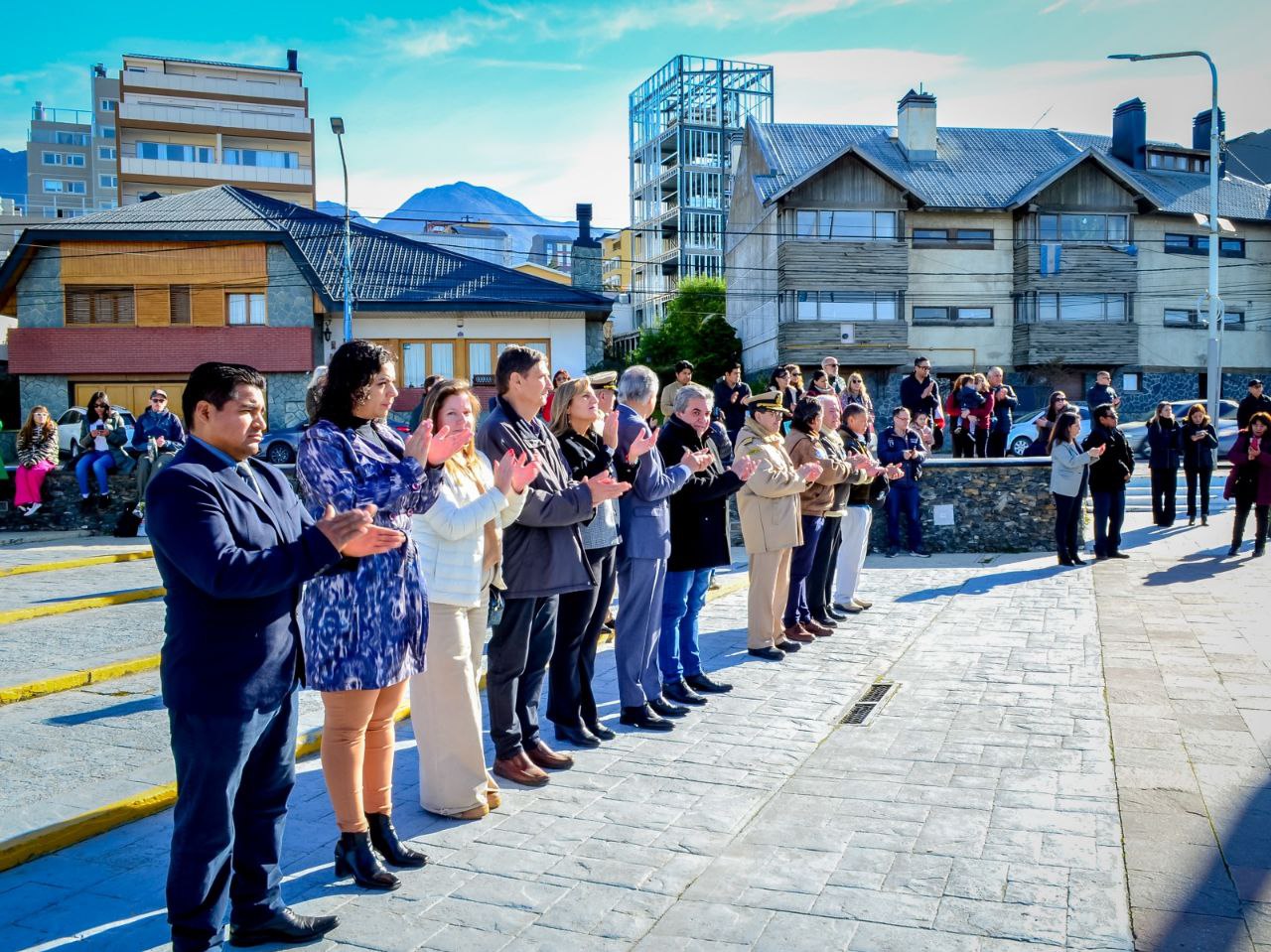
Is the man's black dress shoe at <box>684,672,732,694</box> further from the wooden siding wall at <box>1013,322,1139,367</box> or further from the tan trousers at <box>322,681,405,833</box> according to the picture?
the wooden siding wall at <box>1013,322,1139,367</box>

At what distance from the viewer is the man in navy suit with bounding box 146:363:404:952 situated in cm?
326

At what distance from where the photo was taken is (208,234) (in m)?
34.1

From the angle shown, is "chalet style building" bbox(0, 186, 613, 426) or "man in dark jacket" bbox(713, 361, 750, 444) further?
"chalet style building" bbox(0, 186, 613, 426)

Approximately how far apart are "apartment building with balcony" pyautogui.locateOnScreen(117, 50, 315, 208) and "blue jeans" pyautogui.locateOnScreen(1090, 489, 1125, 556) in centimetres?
6138

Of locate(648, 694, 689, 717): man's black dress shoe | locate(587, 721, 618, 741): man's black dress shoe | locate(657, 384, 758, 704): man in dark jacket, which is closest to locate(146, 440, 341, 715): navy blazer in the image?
locate(587, 721, 618, 741): man's black dress shoe

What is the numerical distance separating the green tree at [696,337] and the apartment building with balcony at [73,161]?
67.1 metres

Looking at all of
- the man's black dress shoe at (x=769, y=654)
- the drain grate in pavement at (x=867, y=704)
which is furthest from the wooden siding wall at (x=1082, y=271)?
the drain grate in pavement at (x=867, y=704)

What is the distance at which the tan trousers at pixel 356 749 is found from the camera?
4055 mm

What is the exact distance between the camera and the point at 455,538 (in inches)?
180

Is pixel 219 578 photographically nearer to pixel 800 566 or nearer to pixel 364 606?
pixel 364 606

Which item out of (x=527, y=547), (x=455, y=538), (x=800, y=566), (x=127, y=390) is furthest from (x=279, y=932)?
(x=127, y=390)

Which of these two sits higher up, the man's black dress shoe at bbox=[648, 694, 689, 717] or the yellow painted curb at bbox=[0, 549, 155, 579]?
the yellow painted curb at bbox=[0, 549, 155, 579]

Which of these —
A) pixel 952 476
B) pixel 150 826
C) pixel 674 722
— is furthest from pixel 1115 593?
pixel 150 826

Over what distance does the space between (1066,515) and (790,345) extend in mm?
27380
